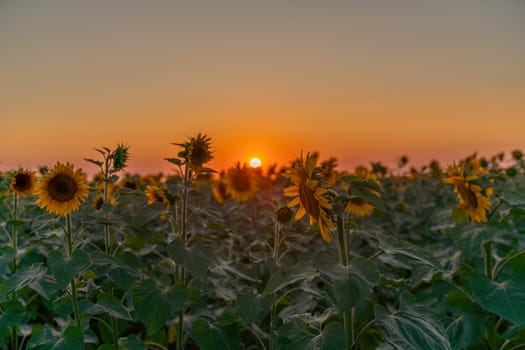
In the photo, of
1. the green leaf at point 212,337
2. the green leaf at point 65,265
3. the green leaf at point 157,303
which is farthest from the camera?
the green leaf at point 212,337

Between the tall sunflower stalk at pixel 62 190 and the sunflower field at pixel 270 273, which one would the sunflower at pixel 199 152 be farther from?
the tall sunflower stalk at pixel 62 190

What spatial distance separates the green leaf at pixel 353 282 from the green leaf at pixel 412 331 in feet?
0.50

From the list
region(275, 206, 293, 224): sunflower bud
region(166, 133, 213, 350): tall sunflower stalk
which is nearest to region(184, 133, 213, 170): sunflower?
region(166, 133, 213, 350): tall sunflower stalk

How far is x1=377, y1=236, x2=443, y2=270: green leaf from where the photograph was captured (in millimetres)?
1729

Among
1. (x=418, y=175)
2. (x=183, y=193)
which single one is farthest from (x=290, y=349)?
(x=418, y=175)

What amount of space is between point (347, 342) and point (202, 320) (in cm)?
77

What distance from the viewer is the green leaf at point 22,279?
211cm

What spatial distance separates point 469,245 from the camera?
260cm

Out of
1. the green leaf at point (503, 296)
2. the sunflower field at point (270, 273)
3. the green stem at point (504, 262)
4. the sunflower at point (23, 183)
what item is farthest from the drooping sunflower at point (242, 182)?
the green leaf at point (503, 296)

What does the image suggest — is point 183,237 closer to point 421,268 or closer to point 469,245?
point 421,268

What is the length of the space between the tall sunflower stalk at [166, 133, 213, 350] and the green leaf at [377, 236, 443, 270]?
0.87 meters

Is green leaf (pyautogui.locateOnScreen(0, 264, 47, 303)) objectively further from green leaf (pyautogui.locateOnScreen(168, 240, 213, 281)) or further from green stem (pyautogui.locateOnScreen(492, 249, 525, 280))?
green stem (pyautogui.locateOnScreen(492, 249, 525, 280))

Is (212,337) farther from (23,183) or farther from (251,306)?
(23,183)

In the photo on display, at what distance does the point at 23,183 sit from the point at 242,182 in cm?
195
